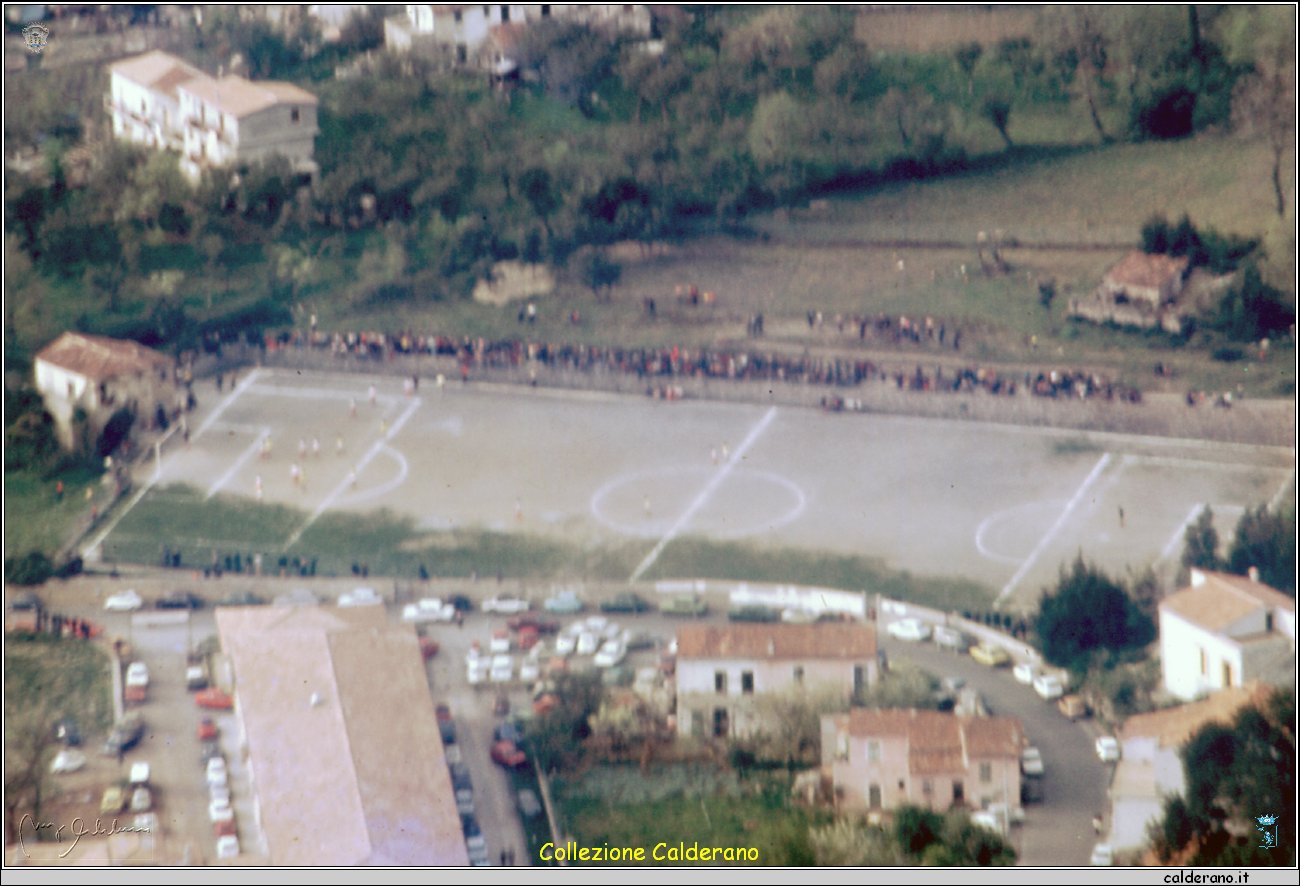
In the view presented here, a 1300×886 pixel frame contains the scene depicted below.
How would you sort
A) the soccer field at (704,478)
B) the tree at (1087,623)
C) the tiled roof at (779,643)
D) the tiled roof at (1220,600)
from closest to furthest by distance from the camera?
1. the tiled roof at (1220,600)
2. the tiled roof at (779,643)
3. the tree at (1087,623)
4. the soccer field at (704,478)

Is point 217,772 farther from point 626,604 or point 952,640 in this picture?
point 952,640

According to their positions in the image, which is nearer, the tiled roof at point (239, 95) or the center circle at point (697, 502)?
the center circle at point (697, 502)

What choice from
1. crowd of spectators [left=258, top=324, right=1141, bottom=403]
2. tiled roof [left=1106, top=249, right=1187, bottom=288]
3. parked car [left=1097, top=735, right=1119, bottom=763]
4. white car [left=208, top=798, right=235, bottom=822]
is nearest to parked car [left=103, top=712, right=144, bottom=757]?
white car [left=208, top=798, right=235, bottom=822]

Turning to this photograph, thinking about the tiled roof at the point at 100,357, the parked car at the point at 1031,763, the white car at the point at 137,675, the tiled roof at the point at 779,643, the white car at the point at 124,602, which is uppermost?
the tiled roof at the point at 100,357

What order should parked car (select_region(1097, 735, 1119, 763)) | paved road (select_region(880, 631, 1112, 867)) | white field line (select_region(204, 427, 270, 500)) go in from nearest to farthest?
paved road (select_region(880, 631, 1112, 867)) < parked car (select_region(1097, 735, 1119, 763)) < white field line (select_region(204, 427, 270, 500))

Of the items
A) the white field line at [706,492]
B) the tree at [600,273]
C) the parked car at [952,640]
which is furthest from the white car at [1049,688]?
the tree at [600,273]

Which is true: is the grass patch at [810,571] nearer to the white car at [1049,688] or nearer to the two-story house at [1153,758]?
the white car at [1049,688]

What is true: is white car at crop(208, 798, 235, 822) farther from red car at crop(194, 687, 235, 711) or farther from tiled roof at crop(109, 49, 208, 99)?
tiled roof at crop(109, 49, 208, 99)
